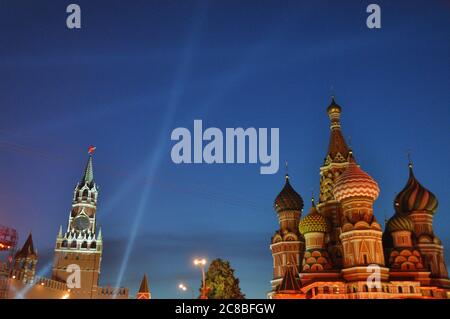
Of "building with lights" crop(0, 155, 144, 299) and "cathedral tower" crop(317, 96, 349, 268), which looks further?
"building with lights" crop(0, 155, 144, 299)

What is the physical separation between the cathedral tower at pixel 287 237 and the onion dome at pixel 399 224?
775cm

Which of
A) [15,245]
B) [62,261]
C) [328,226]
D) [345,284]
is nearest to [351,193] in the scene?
[328,226]

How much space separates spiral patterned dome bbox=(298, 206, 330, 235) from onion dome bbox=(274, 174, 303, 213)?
3.44m

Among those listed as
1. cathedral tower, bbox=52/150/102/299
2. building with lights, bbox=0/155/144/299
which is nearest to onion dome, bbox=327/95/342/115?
building with lights, bbox=0/155/144/299

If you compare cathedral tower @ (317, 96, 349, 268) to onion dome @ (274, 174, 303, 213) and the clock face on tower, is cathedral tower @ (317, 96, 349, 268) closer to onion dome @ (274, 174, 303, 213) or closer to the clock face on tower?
onion dome @ (274, 174, 303, 213)

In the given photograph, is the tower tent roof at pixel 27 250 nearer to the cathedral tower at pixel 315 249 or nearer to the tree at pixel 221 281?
the cathedral tower at pixel 315 249

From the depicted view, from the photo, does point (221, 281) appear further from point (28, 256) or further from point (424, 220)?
point (28, 256)

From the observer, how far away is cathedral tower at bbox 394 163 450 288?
122 ft

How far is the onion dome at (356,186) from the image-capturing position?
35.5m

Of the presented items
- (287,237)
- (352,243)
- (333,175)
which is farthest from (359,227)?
(333,175)
